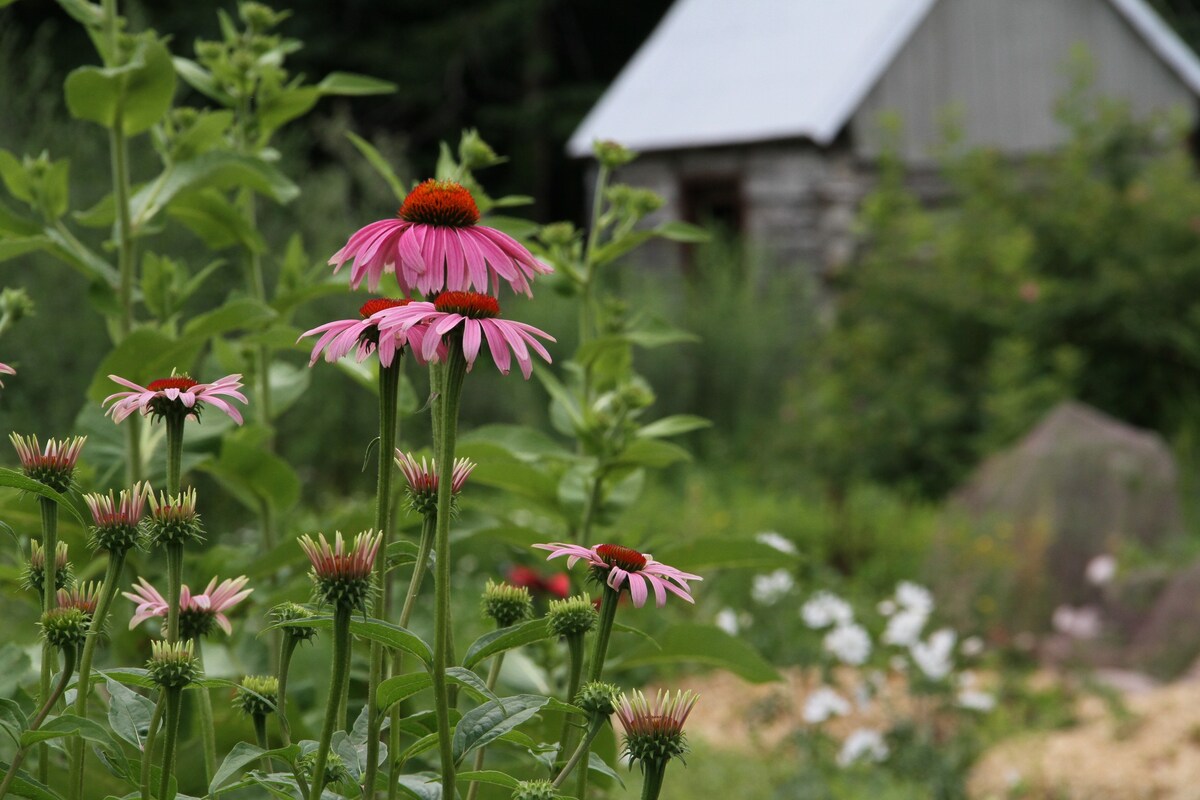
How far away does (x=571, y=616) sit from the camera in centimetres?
81

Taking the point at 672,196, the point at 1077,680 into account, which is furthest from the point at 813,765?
the point at 672,196

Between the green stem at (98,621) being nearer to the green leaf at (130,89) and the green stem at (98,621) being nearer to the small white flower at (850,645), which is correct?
the green leaf at (130,89)

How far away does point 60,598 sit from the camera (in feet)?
2.63

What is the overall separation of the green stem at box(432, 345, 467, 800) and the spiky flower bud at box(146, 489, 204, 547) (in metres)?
0.15

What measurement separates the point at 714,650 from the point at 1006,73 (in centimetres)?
1029

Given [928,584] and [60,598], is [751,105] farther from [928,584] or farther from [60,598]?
[60,598]

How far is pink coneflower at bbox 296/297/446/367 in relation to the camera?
2.22ft

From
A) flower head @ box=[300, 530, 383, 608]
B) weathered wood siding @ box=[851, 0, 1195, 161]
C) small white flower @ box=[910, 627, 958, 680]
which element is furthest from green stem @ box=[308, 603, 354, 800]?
weathered wood siding @ box=[851, 0, 1195, 161]

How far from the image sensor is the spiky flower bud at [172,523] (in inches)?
28.5

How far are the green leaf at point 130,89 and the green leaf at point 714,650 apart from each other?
78 centimetres

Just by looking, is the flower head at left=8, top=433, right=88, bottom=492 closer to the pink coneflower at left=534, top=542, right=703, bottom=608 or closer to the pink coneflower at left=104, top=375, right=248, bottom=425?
the pink coneflower at left=104, top=375, right=248, bottom=425

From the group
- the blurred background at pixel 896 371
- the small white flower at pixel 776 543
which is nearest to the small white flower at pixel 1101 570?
A: the blurred background at pixel 896 371

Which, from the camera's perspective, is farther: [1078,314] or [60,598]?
[1078,314]

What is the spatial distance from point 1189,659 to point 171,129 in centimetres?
419
